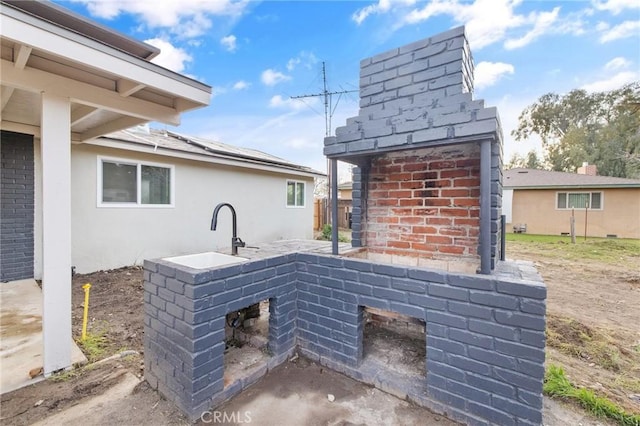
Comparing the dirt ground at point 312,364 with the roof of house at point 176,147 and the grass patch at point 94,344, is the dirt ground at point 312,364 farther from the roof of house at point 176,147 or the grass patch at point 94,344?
the roof of house at point 176,147

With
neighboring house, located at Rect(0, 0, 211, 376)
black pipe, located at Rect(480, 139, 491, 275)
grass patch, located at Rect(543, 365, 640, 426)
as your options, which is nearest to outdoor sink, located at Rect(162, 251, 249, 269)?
neighboring house, located at Rect(0, 0, 211, 376)

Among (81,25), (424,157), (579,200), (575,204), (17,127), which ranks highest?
(81,25)

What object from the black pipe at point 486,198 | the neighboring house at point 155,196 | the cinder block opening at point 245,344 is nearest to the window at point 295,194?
the neighboring house at point 155,196

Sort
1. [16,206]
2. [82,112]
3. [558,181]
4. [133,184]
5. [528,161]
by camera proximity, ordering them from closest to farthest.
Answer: [82,112]
[16,206]
[133,184]
[558,181]
[528,161]

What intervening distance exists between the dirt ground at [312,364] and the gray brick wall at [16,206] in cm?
98

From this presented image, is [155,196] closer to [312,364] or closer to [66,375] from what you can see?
[66,375]

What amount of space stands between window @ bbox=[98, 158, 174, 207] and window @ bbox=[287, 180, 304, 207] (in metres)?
4.32

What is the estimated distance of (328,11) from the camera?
5.35 meters

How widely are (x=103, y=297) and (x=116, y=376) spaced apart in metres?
2.64

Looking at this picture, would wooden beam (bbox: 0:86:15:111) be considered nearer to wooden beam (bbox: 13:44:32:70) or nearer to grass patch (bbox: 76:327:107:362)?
wooden beam (bbox: 13:44:32:70)

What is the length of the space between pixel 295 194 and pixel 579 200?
1428cm

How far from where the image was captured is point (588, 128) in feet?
74.1

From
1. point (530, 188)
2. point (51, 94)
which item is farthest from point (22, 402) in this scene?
point (530, 188)
